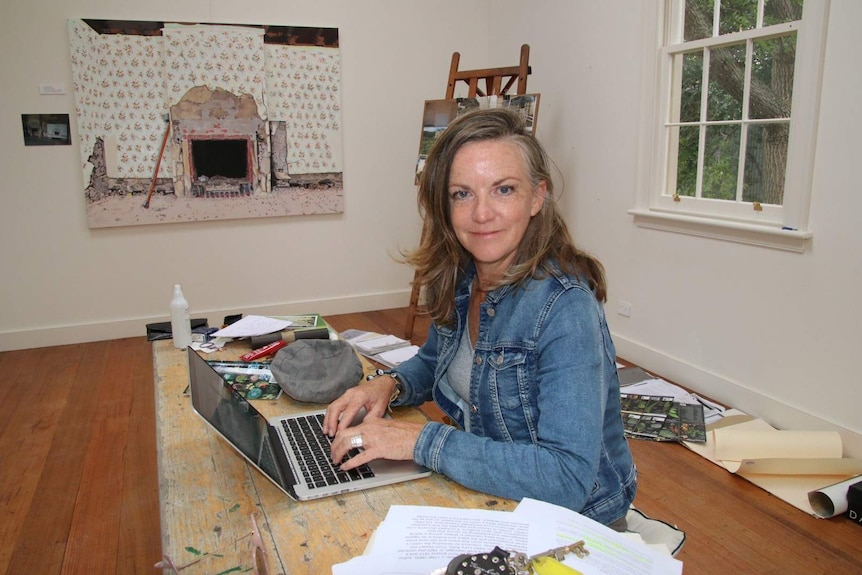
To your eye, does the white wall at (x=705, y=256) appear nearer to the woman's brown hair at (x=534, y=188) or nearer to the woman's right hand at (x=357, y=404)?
the woman's brown hair at (x=534, y=188)

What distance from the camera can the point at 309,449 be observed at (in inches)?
46.0

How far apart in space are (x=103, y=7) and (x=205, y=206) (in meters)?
1.30

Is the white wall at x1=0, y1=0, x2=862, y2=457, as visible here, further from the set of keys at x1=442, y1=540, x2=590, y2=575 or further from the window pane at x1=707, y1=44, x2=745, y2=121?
the set of keys at x1=442, y1=540, x2=590, y2=575

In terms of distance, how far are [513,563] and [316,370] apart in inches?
31.9

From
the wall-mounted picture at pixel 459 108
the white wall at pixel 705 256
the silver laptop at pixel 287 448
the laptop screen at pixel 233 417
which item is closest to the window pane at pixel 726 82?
the white wall at pixel 705 256

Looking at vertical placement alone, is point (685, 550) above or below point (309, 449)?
below

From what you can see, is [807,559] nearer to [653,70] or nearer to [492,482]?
[492,482]

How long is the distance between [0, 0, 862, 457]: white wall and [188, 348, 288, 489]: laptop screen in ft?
7.63

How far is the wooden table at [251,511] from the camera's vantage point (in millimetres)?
869

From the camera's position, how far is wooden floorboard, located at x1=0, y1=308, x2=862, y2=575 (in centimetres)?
195

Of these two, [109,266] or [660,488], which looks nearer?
[660,488]

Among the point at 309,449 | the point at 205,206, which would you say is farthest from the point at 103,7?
the point at 309,449

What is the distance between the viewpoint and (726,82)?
2.96 meters

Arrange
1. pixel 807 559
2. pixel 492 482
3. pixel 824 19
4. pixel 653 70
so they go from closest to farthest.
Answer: pixel 492 482 < pixel 807 559 < pixel 824 19 < pixel 653 70
